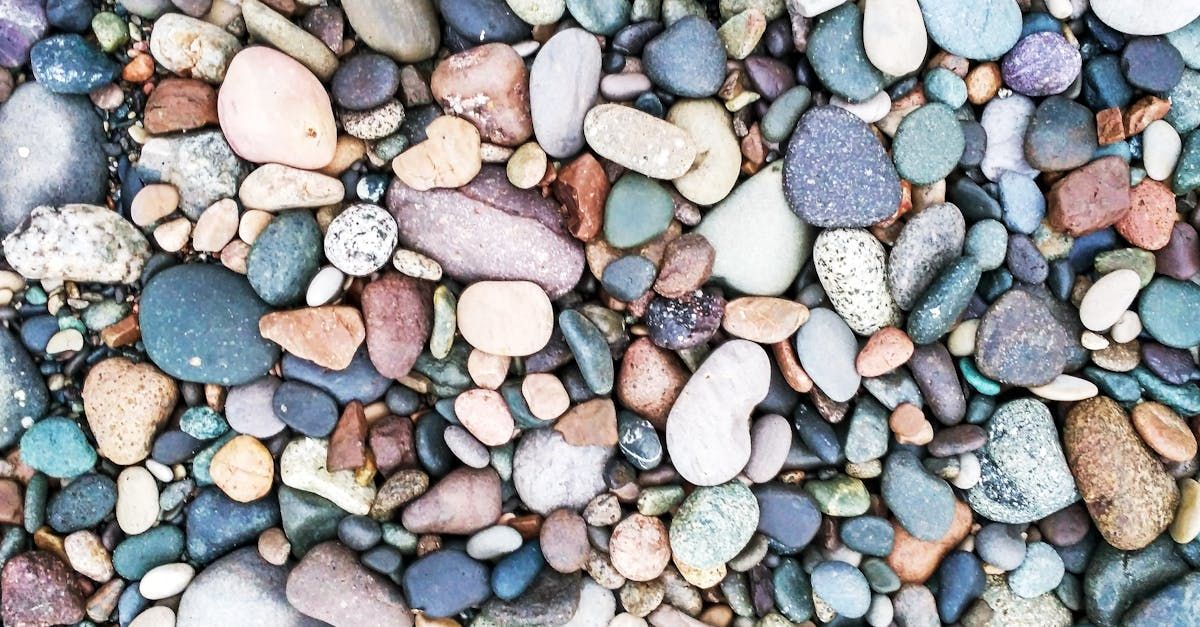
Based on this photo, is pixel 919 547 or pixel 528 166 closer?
pixel 528 166

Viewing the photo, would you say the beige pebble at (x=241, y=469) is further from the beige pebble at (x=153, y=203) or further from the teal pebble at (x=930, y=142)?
the teal pebble at (x=930, y=142)

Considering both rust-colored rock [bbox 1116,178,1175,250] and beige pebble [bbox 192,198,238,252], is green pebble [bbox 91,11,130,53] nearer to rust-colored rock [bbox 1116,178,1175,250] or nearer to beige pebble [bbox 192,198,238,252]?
beige pebble [bbox 192,198,238,252]

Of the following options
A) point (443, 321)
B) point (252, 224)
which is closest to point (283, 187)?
point (252, 224)

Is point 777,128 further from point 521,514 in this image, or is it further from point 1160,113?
point 521,514

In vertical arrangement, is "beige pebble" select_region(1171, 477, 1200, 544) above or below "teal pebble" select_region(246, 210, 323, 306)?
below

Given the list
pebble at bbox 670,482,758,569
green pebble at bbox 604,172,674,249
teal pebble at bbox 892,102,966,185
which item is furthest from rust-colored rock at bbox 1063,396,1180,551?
green pebble at bbox 604,172,674,249

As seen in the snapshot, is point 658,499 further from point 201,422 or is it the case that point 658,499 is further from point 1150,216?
point 1150,216
